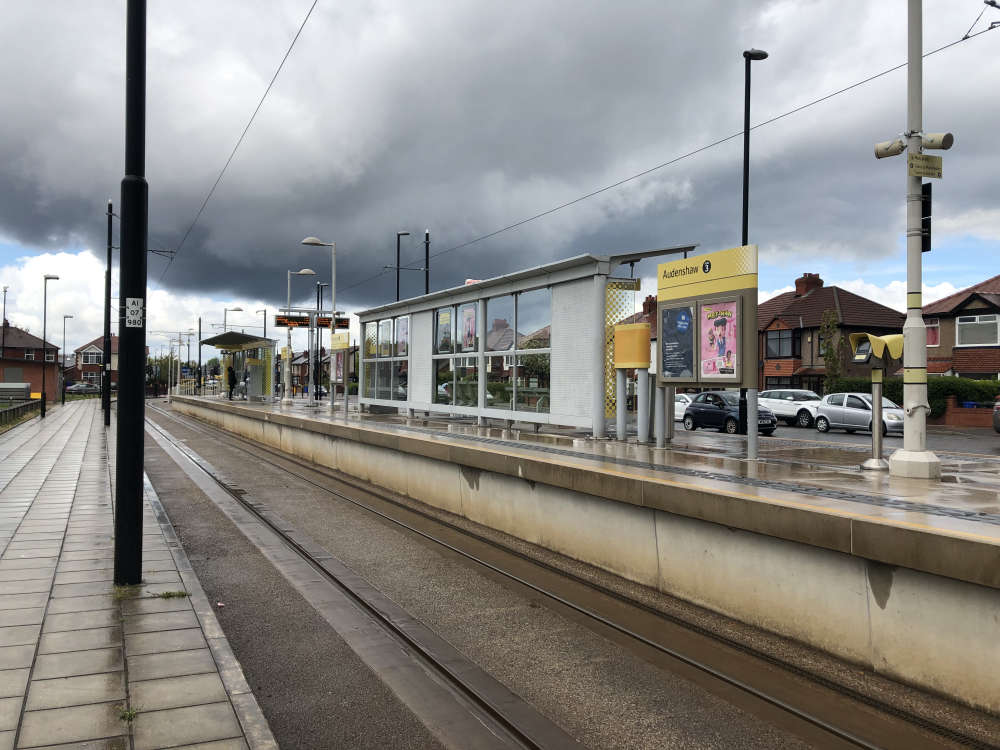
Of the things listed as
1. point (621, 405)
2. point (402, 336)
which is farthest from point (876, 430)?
point (402, 336)

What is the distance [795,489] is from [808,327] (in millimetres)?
45464

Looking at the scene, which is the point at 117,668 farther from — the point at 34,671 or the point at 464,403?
the point at 464,403

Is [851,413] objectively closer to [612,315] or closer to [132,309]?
[612,315]

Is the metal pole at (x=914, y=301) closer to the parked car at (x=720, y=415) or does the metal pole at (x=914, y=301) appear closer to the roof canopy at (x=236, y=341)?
the parked car at (x=720, y=415)

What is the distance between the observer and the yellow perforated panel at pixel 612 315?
11.7 meters

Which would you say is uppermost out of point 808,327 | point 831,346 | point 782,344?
point 808,327

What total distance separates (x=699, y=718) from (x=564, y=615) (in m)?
1.99

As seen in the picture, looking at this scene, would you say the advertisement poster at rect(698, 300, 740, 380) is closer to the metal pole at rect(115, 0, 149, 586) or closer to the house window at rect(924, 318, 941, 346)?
the metal pole at rect(115, 0, 149, 586)

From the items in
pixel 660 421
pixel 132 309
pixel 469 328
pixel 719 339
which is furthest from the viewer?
pixel 469 328

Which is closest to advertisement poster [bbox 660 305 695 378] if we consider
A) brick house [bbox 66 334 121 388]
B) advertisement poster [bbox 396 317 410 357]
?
advertisement poster [bbox 396 317 410 357]

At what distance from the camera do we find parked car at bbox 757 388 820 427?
29.2m

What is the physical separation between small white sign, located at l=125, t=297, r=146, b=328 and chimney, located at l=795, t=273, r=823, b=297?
53093mm

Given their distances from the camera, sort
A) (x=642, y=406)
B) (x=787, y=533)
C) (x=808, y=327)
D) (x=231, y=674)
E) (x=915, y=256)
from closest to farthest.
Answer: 1. (x=231, y=674)
2. (x=787, y=533)
3. (x=915, y=256)
4. (x=642, y=406)
5. (x=808, y=327)

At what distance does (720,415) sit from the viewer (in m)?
23.6
